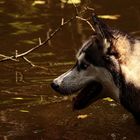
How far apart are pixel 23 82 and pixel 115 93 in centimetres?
189

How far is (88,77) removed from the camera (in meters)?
5.63

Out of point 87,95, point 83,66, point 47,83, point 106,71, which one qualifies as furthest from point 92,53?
point 47,83

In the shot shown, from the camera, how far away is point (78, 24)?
31.6 ft

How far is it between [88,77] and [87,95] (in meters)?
0.23

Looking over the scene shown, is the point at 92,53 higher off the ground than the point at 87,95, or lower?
higher

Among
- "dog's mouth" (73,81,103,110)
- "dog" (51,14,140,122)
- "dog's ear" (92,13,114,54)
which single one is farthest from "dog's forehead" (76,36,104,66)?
"dog's mouth" (73,81,103,110)

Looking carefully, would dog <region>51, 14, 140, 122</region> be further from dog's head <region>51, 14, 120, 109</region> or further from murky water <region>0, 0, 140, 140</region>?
murky water <region>0, 0, 140, 140</region>

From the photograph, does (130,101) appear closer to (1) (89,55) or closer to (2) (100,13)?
(1) (89,55)

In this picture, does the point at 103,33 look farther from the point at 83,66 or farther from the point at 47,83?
the point at 47,83

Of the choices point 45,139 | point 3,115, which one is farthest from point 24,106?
point 45,139

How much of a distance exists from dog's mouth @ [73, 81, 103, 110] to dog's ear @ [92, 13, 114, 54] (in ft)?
1.40

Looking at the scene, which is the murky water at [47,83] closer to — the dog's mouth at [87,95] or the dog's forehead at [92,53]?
the dog's mouth at [87,95]

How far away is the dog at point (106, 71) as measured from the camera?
17.6 feet

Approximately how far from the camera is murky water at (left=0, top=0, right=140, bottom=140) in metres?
5.81
